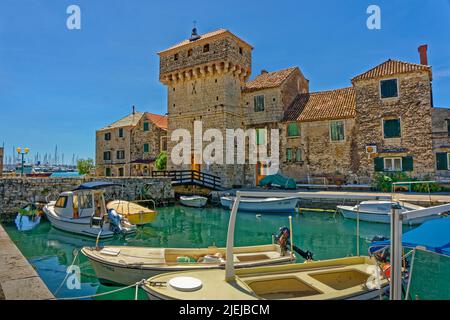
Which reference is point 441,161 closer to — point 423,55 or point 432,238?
point 423,55

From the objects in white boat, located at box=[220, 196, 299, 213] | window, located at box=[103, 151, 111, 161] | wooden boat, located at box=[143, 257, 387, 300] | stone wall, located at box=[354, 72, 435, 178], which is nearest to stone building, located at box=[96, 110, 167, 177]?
window, located at box=[103, 151, 111, 161]

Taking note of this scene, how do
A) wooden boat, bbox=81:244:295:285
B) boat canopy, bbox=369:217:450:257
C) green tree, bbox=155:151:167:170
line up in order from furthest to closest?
green tree, bbox=155:151:167:170 → wooden boat, bbox=81:244:295:285 → boat canopy, bbox=369:217:450:257

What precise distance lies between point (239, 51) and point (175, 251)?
2232cm

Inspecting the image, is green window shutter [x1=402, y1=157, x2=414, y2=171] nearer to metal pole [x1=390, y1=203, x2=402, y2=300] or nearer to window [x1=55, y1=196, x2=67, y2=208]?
metal pole [x1=390, y1=203, x2=402, y2=300]

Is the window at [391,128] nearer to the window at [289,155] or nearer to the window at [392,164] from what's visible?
the window at [392,164]

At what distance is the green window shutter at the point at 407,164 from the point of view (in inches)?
782

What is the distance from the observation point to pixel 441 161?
19.6 metres

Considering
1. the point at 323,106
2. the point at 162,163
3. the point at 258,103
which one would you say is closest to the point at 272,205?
the point at 323,106

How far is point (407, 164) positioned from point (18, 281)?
22882mm

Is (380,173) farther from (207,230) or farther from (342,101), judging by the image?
(207,230)

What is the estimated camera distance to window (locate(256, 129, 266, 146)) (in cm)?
2501

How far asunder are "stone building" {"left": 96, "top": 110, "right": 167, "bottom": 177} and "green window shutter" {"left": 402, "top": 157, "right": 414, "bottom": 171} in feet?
79.5

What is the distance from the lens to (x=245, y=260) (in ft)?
22.9

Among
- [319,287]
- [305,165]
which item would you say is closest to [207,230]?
[319,287]
